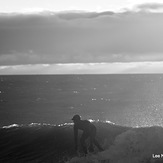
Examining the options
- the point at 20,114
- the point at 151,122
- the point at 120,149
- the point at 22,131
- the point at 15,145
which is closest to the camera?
the point at 120,149

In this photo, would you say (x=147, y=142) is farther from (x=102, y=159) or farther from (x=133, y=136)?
(x=102, y=159)

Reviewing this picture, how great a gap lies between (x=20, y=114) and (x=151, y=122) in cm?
2170

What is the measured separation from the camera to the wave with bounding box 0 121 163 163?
1723 cm

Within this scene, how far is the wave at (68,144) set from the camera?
56.5ft

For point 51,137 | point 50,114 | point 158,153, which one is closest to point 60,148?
point 51,137

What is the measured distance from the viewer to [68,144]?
21156 millimetres

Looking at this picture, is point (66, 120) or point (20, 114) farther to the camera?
point (20, 114)

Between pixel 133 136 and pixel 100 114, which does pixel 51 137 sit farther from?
pixel 100 114

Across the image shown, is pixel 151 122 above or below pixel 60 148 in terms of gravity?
below

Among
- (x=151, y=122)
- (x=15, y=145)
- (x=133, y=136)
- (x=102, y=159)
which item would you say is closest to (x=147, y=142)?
(x=133, y=136)

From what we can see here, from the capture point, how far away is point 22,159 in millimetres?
19141

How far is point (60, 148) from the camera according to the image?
20.7 metres

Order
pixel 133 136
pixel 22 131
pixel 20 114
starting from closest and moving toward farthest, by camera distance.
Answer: pixel 133 136 < pixel 22 131 < pixel 20 114

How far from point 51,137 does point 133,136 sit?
622 cm
